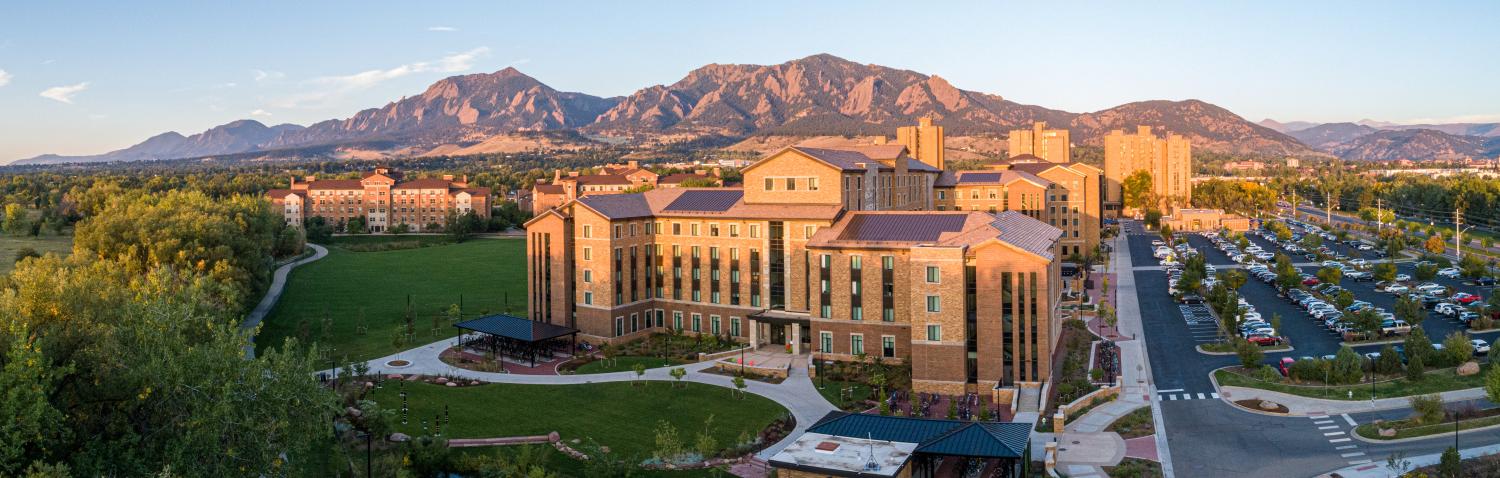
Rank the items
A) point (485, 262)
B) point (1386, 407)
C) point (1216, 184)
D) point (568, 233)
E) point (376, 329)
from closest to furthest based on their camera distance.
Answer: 1. point (1386, 407)
2. point (568, 233)
3. point (376, 329)
4. point (485, 262)
5. point (1216, 184)

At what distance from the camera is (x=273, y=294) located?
85812 mm

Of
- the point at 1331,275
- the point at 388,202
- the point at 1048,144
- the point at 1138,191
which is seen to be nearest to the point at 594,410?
the point at 1331,275

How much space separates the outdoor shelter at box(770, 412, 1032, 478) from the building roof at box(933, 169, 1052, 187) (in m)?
64.3

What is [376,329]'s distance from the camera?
6756 cm

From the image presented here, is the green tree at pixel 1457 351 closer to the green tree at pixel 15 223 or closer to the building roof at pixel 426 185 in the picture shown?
the green tree at pixel 15 223

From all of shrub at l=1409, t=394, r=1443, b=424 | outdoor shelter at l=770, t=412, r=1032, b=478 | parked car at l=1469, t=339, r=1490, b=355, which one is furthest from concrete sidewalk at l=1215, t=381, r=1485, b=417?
outdoor shelter at l=770, t=412, r=1032, b=478

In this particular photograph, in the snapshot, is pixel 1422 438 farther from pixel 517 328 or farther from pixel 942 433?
pixel 517 328

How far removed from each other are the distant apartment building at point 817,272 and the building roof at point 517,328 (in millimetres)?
3906

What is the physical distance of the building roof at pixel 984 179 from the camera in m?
98.6

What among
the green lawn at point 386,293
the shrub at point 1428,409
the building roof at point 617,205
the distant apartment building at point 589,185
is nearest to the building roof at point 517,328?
the green lawn at point 386,293

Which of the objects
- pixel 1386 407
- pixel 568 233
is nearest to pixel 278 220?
pixel 568 233

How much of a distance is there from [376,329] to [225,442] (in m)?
41.8

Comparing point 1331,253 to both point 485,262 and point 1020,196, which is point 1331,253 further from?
point 485,262

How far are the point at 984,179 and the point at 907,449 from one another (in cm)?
7308
